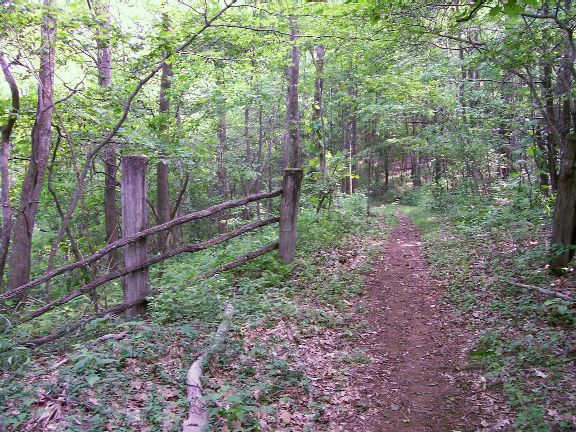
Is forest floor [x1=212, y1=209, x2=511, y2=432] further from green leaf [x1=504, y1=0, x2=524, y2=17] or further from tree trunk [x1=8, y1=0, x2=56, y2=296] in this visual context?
tree trunk [x1=8, y1=0, x2=56, y2=296]

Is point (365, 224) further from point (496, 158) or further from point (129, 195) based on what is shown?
point (129, 195)

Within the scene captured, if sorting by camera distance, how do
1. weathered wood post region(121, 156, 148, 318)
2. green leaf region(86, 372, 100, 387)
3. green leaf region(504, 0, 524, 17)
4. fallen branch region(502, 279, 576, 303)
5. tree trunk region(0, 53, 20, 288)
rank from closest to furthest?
green leaf region(504, 0, 524, 17) → green leaf region(86, 372, 100, 387) → fallen branch region(502, 279, 576, 303) → weathered wood post region(121, 156, 148, 318) → tree trunk region(0, 53, 20, 288)

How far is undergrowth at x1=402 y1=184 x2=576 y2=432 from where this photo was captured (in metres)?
4.16

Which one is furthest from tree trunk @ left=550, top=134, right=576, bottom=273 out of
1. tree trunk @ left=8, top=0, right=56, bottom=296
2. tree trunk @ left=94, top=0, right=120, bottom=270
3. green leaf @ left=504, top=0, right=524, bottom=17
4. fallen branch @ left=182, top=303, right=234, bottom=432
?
tree trunk @ left=8, top=0, right=56, bottom=296

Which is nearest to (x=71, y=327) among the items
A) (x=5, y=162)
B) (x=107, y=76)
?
(x=5, y=162)

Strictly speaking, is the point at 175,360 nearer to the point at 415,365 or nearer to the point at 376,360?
the point at 376,360

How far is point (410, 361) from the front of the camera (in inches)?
220

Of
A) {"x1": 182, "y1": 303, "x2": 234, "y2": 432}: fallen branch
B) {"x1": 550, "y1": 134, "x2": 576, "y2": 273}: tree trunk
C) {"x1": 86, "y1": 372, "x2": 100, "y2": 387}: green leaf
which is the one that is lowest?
{"x1": 182, "y1": 303, "x2": 234, "y2": 432}: fallen branch

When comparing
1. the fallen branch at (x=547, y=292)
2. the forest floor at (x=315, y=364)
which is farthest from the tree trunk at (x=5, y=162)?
the fallen branch at (x=547, y=292)

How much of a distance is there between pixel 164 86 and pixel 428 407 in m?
11.8

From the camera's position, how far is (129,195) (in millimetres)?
6055

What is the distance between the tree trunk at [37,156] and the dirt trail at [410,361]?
6.28 metres

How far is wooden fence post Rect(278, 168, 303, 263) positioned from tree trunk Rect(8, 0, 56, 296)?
4.35m

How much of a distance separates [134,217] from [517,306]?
593cm
